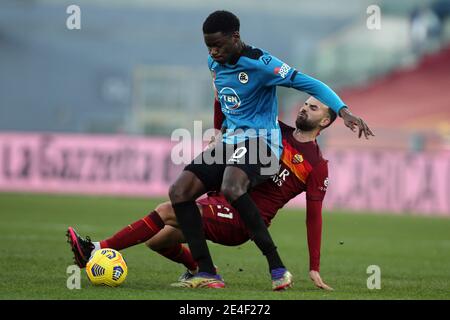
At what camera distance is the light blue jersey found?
24.7 feet

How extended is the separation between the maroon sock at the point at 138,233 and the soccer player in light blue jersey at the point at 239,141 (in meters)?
0.30

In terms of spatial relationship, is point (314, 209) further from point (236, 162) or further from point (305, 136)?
point (236, 162)

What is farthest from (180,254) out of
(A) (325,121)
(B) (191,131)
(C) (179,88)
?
(C) (179,88)

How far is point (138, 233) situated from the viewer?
7.74m

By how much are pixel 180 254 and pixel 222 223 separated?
54 cm

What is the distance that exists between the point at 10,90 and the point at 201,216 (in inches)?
1418

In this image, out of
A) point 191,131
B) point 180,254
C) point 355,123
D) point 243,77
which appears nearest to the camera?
point 355,123

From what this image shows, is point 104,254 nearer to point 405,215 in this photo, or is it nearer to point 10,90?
point 405,215

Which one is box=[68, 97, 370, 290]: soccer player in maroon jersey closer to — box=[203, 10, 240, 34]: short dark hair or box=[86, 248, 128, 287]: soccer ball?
box=[86, 248, 128, 287]: soccer ball

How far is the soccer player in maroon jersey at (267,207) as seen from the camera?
7.68m

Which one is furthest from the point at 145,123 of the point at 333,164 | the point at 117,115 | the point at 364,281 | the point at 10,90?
the point at 364,281

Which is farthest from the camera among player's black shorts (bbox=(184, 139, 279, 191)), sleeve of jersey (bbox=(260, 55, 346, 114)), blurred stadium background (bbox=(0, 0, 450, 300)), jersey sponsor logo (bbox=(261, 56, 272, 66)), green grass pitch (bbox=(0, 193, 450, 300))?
blurred stadium background (bbox=(0, 0, 450, 300))

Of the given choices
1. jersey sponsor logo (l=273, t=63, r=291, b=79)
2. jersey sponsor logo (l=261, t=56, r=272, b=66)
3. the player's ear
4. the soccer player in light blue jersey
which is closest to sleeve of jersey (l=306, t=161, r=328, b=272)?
the soccer player in light blue jersey

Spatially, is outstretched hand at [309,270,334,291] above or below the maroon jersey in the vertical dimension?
below
